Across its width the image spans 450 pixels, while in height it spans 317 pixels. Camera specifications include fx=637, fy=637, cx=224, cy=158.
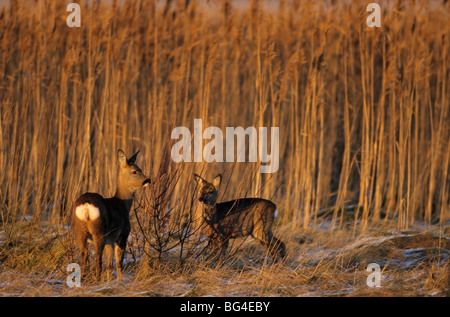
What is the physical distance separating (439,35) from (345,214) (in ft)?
11.7

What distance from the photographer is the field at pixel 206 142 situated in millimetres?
5930

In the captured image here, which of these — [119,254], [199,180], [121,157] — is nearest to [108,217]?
[119,254]

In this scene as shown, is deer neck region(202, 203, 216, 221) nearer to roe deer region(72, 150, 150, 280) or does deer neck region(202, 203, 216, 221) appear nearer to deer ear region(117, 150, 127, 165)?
roe deer region(72, 150, 150, 280)

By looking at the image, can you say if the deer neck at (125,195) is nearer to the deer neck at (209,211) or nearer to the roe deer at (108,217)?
the roe deer at (108,217)

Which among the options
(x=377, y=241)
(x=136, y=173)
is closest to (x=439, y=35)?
(x=377, y=241)

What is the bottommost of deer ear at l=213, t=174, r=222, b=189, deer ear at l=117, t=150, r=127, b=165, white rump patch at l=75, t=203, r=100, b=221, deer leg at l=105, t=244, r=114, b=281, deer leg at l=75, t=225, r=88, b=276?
deer leg at l=105, t=244, r=114, b=281

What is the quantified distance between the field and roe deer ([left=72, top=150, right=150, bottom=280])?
20 cm

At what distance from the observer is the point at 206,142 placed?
7.79 meters

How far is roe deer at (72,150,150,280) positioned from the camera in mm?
5289

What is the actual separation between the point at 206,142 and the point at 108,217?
2.57m

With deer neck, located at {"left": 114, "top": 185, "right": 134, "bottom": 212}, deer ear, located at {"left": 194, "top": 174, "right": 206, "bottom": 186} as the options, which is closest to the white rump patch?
deer neck, located at {"left": 114, "top": 185, "right": 134, "bottom": 212}

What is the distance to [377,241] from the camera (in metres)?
7.15

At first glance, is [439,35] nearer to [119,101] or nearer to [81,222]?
[119,101]

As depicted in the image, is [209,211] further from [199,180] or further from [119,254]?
[119,254]
